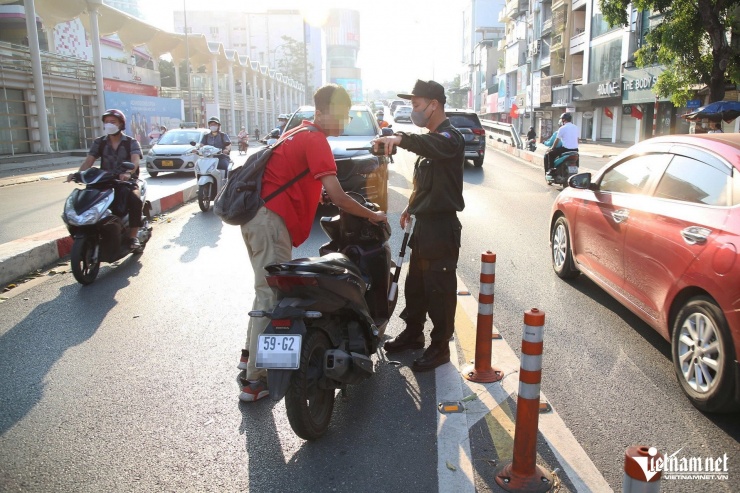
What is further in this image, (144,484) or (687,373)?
(687,373)

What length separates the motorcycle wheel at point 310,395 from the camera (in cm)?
315

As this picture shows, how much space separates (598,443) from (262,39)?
431 ft

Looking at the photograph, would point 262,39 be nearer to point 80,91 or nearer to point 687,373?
point 80,91

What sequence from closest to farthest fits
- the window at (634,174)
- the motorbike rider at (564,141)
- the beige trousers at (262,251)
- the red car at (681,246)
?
the red car at (681,246) → the beige trousers at (262,251) → the window at (634,174) → the motorbike rider at (564,141)

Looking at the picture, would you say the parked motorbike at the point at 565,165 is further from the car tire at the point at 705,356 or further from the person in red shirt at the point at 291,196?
the person in red shirt at the point at 291,196

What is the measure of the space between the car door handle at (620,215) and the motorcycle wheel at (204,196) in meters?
8.47

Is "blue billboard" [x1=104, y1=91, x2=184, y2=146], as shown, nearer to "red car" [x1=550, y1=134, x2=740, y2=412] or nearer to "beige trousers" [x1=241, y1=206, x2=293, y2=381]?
"red car" [x1=550, y1=134, x2=740, y2=412]

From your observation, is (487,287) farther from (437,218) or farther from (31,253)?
(31,253)

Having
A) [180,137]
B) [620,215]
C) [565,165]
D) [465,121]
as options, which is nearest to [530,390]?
[620,215]

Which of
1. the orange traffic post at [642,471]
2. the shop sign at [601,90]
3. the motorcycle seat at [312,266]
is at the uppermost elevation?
the shop sign at [601,90]

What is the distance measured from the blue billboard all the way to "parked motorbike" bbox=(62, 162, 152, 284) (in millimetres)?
25394

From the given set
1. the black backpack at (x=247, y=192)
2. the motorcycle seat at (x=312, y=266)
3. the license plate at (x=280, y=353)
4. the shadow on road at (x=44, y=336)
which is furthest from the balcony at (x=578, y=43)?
the license plate at (x=280, y=353)

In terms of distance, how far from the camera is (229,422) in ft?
11.8

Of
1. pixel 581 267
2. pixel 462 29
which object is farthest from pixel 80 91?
pixel 462 29
